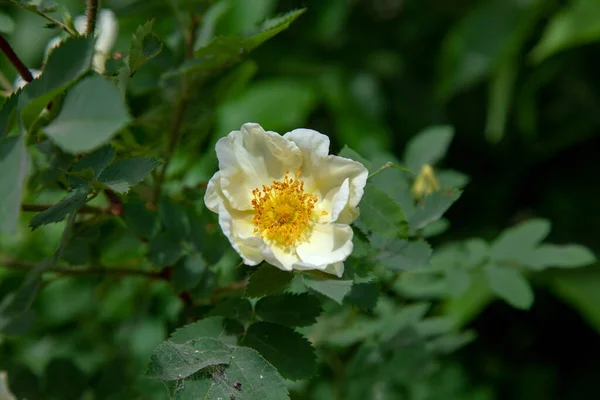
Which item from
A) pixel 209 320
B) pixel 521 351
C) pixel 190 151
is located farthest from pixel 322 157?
pixel 521 351

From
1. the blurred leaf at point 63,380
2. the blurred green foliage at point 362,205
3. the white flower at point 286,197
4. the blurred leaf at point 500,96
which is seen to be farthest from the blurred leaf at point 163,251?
the blurred leaf at point 500,96

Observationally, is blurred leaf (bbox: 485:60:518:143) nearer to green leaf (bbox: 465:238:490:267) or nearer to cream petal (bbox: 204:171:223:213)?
green leaf (bbox: 465:238:490:267)

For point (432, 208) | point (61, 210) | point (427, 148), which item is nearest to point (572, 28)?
point (427, 148)

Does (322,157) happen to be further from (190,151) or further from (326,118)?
(326,118)

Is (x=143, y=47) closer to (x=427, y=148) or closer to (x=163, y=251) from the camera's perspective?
(x=163, y=251)

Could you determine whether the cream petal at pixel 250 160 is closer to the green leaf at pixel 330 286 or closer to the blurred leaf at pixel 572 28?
the green leaf at pixel 330 286

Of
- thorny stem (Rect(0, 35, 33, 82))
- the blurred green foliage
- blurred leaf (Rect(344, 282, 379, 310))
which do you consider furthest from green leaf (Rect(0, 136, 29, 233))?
blurred leaf (Rect(344, 282, 379, 310))
